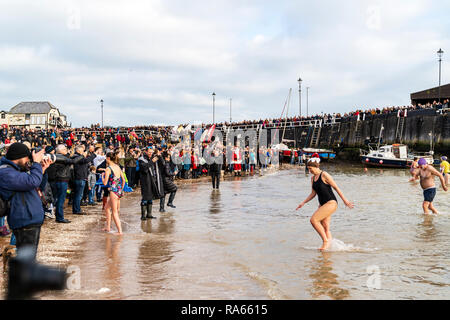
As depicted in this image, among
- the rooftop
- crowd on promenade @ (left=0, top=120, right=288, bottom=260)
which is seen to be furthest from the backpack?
the rooftop

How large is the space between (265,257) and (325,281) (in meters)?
1.59

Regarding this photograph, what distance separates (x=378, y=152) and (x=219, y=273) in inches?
1409

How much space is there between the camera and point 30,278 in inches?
155

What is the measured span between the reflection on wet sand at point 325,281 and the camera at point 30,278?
317 cm

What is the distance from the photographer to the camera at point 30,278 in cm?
386

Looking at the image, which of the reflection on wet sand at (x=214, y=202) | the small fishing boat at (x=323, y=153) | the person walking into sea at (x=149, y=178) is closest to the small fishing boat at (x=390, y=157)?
the small fishing boat at (x=323, y=153)

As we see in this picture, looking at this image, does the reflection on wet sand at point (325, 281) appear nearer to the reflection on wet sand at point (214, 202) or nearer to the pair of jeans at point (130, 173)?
the reflection on wet sand at point (214, 202)

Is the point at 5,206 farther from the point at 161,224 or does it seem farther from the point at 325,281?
the point at 161,224

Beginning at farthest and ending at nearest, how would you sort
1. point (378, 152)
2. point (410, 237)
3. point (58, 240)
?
point (378, 152)
point (410, 237)
point (58, 240)

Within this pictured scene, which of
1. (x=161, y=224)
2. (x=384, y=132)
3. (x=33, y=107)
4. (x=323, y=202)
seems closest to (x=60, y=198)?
(x=161, y=224)

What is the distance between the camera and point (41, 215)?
16.4ft

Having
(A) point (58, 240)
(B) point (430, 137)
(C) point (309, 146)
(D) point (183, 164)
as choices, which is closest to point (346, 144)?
(C) point (309, 146)

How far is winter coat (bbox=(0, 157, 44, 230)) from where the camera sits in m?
4.74
